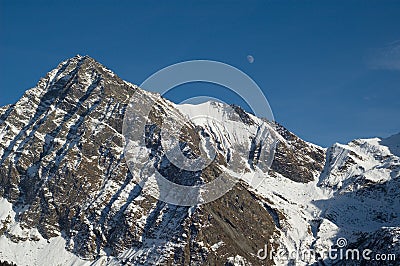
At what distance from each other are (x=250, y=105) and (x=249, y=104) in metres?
0.58

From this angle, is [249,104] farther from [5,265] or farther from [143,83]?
[5,265]

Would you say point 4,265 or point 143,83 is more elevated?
point 143,83

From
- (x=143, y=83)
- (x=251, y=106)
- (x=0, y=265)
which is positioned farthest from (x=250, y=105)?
(x=0, y=265)

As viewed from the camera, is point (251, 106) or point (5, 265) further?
point (5, 265)

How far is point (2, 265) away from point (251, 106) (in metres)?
104

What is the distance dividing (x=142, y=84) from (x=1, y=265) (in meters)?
91.2

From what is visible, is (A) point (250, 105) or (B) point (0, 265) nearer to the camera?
(A) point (250, 105)

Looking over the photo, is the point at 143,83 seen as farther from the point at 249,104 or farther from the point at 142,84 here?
the point at 249,104

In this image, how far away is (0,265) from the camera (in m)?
187

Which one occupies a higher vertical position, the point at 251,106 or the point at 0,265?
the point at 251,106

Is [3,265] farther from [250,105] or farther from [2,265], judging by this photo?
[250,105]

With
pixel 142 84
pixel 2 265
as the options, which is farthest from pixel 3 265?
pixel 142 84

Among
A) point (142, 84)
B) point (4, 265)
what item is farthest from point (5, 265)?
point (142, 84)

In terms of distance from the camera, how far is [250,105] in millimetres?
131000
